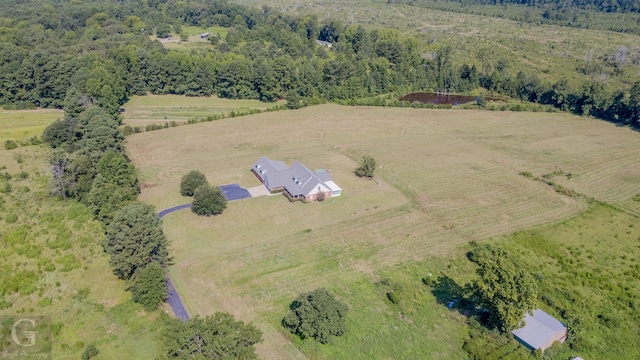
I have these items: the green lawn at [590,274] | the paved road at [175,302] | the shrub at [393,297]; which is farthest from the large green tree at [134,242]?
the green lawn at [590,274]

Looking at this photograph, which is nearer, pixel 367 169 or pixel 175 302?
pixel 175 302

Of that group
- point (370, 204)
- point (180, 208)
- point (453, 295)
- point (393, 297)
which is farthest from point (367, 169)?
point (393, 297)

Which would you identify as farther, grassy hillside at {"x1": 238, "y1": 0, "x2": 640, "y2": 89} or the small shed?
grassy hillside at {"x1": 238, "y1": 0, "x2": 640, "y2": 89}

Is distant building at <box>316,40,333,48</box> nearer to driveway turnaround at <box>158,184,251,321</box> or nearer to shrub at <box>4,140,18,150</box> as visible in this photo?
shrub at <box>4,140,18,150</box>

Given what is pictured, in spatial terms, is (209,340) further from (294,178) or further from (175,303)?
(294,178)

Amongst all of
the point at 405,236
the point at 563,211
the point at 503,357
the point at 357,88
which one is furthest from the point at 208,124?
the point at 503,357

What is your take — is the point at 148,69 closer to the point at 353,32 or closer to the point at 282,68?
the point at 282,68

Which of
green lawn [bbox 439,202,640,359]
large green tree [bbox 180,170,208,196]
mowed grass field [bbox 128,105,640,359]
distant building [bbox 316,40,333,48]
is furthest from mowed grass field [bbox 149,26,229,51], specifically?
green lawn [bbox 439,202,640,359]
